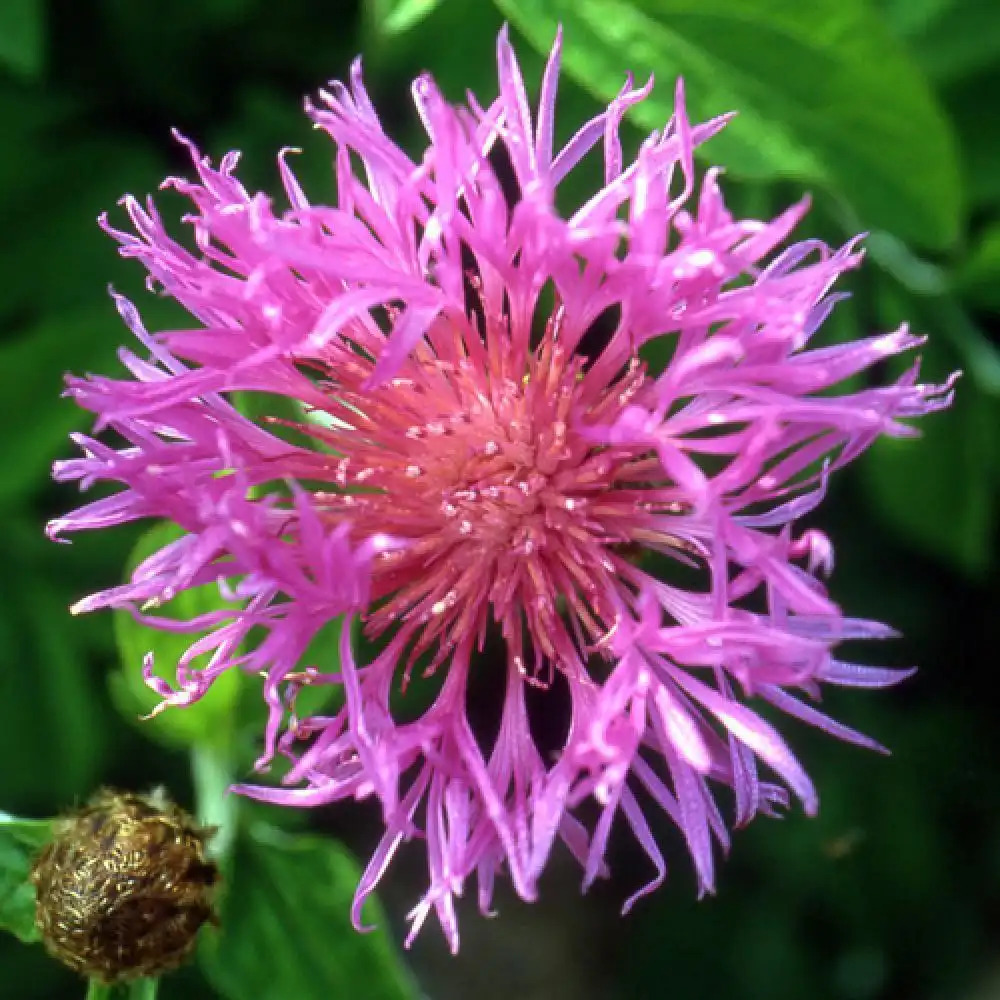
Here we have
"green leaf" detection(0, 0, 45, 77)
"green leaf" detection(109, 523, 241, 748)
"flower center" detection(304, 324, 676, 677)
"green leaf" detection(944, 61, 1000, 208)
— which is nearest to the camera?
"flower center" detection(304, 324, 676, 677)

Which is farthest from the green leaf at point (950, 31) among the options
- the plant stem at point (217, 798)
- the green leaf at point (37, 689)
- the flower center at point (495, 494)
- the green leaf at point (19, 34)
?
the green leaf at point (37, 689)

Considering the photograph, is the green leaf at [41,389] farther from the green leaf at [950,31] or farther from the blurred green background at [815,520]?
the green leaf at [950,31]

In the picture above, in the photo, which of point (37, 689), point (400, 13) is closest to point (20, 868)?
point (37, 689)

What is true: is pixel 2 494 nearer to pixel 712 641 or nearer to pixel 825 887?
pixel 712 641

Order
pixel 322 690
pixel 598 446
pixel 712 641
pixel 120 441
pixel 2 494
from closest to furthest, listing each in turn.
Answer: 1. pixel 712 641
2. pixel 598 446
3. pixel 322 690
4. pixel 2 494
5. pixel 120 441

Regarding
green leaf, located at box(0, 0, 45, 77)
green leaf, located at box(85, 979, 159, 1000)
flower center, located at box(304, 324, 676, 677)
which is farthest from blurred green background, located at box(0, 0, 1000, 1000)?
flower center, located at box(304, 324, 676, 677)

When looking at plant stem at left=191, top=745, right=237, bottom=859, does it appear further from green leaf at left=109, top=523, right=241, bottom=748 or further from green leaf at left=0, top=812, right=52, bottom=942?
green leaf at left=0, top=812, right=52, bottom=942

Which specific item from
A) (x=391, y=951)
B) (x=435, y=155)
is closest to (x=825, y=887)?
(x=391, y=951)

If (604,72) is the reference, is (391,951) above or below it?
below

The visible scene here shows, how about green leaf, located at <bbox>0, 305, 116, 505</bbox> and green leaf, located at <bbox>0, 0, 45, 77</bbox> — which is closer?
green leaf, located at <bbox>0, 0, 45, 77</bbox>
